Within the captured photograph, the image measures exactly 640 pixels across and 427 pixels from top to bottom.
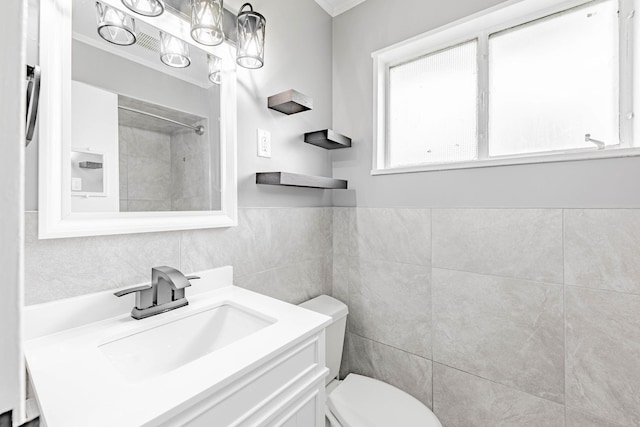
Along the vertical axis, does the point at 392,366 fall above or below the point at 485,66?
below

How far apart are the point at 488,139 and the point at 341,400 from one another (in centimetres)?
136

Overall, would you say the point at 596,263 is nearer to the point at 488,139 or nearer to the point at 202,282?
the point at 488,139

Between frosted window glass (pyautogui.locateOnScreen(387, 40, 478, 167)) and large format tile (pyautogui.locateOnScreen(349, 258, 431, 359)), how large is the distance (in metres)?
0.61

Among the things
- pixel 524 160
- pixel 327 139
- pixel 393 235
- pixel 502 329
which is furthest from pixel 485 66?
pixel 502 329

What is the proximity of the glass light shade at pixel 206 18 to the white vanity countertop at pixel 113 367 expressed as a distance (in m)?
0.92

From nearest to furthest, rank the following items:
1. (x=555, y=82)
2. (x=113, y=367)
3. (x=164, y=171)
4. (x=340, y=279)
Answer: (x=113, y=367) → (x=164, y=171) → (x=555, y=82) → (x=340, y=279)

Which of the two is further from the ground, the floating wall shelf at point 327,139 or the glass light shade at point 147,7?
the glass light shade at point 147,7

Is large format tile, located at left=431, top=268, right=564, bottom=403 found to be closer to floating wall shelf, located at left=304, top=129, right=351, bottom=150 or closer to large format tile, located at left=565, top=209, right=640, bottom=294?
large format tile, located at left=565, top=209, right=640, bottom=294

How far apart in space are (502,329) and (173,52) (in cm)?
173

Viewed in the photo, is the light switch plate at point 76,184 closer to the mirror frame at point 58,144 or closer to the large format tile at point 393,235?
the mirror frame at point 58,144

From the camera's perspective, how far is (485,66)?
1.38m

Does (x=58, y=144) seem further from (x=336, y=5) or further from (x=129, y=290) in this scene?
(x=336, y=5)

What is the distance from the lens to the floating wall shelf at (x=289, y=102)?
1328 millimetres

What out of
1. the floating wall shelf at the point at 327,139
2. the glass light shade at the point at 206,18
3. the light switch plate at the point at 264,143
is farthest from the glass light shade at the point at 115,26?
the floating wall shelf at the point at 327,139
